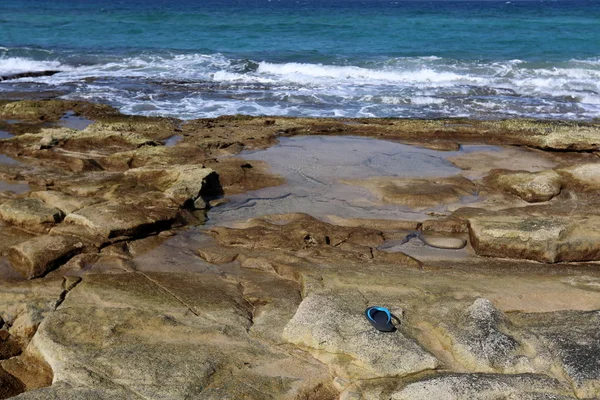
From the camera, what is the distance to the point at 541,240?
7.74 meters

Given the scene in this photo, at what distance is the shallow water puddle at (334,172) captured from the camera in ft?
30.9

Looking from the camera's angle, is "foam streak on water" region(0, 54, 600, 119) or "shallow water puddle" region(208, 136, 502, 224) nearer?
"shallow water puddle" region(208, 136, 502, 224)

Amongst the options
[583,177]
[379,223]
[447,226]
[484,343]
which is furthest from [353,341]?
[583,177]

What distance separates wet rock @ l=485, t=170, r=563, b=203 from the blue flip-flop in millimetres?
4853

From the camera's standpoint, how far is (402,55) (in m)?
26.9

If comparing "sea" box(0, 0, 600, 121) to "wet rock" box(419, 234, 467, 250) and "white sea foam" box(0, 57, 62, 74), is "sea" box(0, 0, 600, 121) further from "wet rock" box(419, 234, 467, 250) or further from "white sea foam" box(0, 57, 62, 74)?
"wet rock" box(419, 234, 467, 250)

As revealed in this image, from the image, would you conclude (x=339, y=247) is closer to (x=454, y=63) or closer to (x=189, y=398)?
(x=189, y=398)

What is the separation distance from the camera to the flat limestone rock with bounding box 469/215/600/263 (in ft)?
25.3

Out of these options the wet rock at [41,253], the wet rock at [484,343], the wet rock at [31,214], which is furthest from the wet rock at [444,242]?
the wet rock at [31,214]

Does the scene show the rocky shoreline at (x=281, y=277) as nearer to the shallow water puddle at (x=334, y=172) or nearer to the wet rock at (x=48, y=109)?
→ the shallow water puddle at (x=334, y=172)

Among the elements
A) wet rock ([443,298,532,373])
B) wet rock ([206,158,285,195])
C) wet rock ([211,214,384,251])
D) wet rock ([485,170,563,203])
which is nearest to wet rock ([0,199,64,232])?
wet rock ([211,214,384,251])

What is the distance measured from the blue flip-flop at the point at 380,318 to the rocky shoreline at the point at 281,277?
11 cm

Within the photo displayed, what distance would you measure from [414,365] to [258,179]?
590cm

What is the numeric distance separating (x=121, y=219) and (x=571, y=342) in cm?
540
